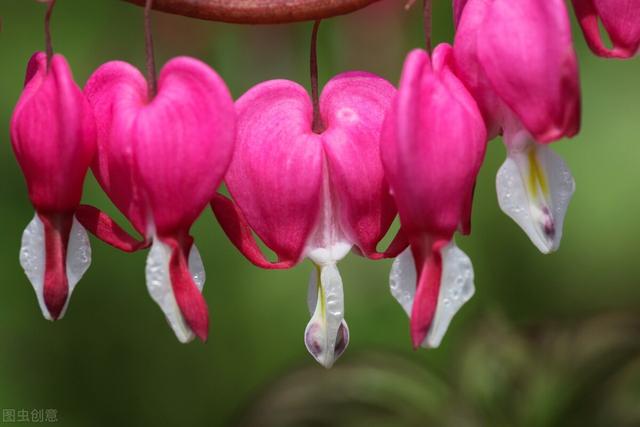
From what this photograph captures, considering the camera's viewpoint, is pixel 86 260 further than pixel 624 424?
No

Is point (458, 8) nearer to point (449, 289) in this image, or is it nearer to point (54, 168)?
point (449, 289)

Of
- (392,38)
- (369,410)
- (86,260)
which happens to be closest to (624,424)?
(369,410)

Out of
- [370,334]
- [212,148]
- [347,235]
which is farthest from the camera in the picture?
[370,334]

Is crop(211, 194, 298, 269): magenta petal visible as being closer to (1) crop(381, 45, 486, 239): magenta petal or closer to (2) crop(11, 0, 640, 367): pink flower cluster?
(2) crop(11, 0, 640, 367): pink flower cluster

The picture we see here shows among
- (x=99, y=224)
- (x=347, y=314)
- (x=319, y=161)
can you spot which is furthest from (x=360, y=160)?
(x=347, y=314)

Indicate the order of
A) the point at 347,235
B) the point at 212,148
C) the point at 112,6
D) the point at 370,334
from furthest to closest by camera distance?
1. the point at 112,6
2. the point at 370,334
3. the point at 347,235
4. the point at 212,148

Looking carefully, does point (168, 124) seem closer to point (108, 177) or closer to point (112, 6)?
point (108, 177)
